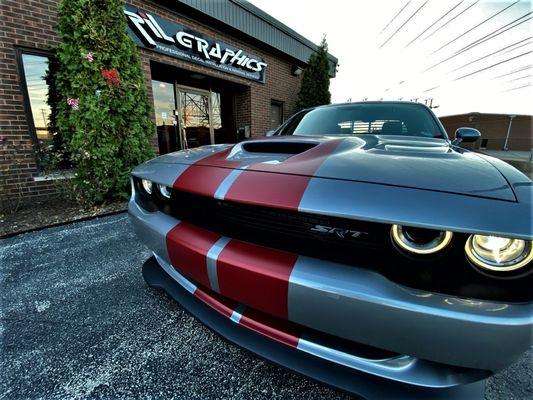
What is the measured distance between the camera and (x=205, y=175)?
107 centimetres

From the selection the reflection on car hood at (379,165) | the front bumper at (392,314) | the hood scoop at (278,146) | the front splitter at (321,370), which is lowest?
Answer: the front splitter at (321,370)

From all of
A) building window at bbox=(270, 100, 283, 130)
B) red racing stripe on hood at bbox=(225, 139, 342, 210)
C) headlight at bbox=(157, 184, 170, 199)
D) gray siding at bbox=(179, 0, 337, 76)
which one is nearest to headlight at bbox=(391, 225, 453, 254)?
red racing stripe on hood at bbox=(225, 139, 342, 210)

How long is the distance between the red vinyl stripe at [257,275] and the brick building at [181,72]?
4.14 metres

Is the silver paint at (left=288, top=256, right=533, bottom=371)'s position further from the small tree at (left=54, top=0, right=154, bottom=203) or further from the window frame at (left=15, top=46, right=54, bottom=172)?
the window frame at (left=15, top=46, right=54, bottom=172)

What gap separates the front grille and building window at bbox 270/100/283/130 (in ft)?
24.8

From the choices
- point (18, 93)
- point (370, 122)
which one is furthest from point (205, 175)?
point (18, 93)

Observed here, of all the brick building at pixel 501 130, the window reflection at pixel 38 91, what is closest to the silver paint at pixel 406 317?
the window reflection at pixel 38 91

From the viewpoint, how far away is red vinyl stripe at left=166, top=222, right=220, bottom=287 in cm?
97

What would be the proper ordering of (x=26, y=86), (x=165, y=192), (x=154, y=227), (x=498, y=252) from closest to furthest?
(x=498, y=252) → (x=154, y=227) → (x=165, y=192) → (x=26, y=86)

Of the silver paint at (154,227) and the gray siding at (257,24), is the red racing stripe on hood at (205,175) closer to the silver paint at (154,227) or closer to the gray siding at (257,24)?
the silver paint at (154,227)

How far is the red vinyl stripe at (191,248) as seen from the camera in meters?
0.97

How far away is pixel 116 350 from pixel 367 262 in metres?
1.24

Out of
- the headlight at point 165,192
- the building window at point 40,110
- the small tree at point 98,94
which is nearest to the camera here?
the headlight at point 165,192

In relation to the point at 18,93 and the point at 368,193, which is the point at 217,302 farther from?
the point at 18,93
